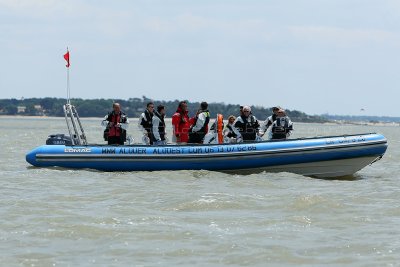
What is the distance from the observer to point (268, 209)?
35.0 feet

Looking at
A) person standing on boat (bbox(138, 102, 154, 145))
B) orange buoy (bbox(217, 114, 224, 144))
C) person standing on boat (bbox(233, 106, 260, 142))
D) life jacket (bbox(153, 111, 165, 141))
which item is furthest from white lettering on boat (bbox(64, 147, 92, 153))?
person standing on boat (bbox(233, 106, 260, 142))

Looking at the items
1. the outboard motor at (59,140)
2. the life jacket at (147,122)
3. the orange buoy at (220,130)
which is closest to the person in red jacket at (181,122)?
the life jacket at (147,122)

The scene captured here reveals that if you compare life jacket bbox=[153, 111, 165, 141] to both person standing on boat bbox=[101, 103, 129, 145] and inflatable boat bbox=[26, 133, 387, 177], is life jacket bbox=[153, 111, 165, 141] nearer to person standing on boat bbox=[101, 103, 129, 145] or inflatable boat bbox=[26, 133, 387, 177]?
inflatable boat bbox=[26, 133, 387, 177]

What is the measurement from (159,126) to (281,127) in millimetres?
2257

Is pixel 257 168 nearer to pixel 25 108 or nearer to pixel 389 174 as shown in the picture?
pixel 389 174

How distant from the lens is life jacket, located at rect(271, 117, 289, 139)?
49.4ft

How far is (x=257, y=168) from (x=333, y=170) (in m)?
1.38

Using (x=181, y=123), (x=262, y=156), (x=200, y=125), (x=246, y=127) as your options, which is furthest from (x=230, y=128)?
(x=262, y=156)

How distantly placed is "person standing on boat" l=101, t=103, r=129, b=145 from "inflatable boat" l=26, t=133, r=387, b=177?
51cm

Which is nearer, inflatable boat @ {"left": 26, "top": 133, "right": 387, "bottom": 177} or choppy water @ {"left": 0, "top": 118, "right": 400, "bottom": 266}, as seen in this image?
choppy water @ {"left": 0, "top": 118, "right": 400, "bottom": 266}

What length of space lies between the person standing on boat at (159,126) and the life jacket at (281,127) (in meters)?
2.04

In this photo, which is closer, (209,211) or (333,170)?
(209,211)

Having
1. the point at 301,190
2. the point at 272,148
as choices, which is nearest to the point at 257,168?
the point at 272,148

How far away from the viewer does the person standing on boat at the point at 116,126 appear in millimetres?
15664
